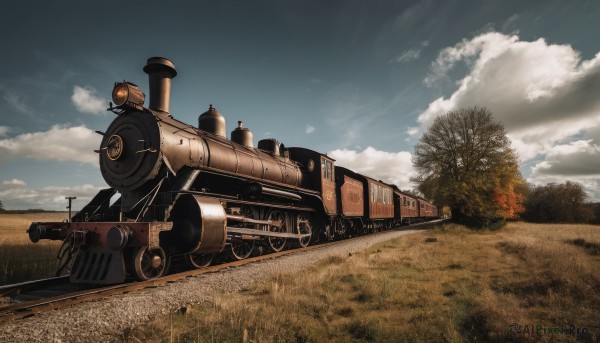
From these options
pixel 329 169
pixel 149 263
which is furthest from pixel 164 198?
pixel 329 169

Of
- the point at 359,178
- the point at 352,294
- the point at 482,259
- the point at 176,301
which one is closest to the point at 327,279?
the point at 352,294

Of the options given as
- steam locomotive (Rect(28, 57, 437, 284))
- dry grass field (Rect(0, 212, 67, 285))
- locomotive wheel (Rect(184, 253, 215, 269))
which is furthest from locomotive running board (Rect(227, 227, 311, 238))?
dry grass field (Rect(0, 212, 67, 285))

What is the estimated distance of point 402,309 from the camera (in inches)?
181

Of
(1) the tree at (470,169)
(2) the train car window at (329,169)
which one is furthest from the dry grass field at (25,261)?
(1) the tree at (470,169)

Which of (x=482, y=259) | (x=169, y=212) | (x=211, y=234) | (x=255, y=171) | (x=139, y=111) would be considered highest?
(x=139, y=111)

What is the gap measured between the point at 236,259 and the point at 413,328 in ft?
19.8

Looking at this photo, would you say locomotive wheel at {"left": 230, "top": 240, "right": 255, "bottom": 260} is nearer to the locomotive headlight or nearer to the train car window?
the locomotive headlight

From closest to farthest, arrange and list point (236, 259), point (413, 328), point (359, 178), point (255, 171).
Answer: point (413, 328)
point (236, 259)
point (255, 171)
point (359, 178)

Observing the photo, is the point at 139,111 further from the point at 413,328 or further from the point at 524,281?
the point at 524,281

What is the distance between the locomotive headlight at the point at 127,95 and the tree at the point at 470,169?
22.5m

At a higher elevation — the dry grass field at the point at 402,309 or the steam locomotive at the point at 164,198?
the steam locomotive at the point at 164,198

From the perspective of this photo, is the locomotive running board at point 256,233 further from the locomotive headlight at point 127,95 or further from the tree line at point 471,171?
the tree line at point 471,171

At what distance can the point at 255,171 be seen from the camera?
377 inches

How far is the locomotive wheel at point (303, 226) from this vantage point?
11.9 meters
